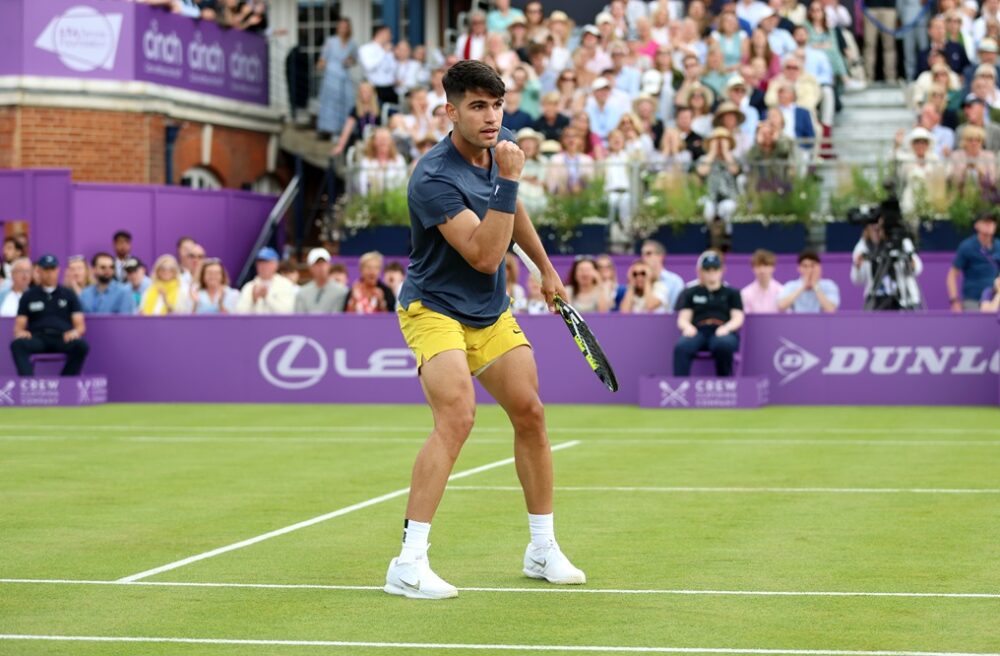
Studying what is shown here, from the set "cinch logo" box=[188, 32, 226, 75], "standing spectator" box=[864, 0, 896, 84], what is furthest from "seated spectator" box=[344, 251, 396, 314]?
"standing spectator" box=[864, 0, 896, 84]

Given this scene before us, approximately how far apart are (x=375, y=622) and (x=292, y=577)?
1.23m

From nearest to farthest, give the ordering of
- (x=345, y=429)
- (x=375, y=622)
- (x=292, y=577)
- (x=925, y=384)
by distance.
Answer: (x=375, y=622), (x=292, y=577), (x=345, y=429), (x=925, y=384)

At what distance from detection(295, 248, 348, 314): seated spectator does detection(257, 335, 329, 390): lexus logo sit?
0.50 meters

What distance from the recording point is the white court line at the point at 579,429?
1550 centimetres

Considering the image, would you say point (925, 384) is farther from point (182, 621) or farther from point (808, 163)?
point (182, 621)

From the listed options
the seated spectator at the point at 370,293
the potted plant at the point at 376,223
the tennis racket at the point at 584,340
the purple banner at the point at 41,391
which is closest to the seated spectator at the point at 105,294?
the purple banner at the point at 41,391

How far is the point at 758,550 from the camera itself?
28.8 ft

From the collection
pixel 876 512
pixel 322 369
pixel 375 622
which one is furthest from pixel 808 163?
pixel 375 622

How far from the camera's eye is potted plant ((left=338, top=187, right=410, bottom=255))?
23.6m

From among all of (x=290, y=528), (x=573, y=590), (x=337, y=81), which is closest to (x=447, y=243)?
(x=573, y=590)

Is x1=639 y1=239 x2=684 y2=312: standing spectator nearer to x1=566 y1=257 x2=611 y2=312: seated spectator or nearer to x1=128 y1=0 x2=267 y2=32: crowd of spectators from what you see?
x1=566 y1=257 x2=611 y2=312: seated spectator

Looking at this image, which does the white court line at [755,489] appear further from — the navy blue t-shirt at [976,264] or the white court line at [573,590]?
the navy blue t-shirt at [976,264]

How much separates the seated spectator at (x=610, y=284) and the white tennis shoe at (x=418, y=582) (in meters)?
12.3

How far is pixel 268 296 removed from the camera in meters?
20.7
